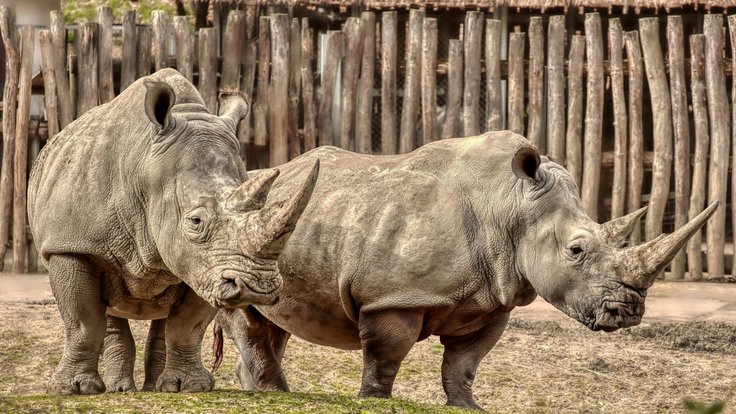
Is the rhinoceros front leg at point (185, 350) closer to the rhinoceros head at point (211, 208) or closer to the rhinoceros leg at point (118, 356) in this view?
the rhinoceros leg at point (118, 356)

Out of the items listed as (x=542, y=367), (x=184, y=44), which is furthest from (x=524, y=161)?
(x=184, y=44)

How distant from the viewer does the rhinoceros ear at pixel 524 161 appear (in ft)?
22.1

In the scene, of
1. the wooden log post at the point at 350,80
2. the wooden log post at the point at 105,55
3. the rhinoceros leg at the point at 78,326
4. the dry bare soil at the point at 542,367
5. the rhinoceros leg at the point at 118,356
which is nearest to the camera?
the rhinoceros leg at the point at 78,326

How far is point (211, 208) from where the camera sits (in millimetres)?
5594

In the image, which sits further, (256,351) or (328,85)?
(328,85)

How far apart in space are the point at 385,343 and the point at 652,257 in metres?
1.35

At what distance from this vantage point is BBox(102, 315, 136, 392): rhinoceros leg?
637cm

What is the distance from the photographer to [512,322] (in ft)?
34.8

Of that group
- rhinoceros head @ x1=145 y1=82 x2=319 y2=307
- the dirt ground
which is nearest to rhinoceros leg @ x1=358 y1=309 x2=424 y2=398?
rhinoceros head @ x1=145 y1=82 x2=319 y2=307

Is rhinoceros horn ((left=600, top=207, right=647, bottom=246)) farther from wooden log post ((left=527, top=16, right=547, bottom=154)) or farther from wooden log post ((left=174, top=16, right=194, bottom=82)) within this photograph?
wooden log post ((left=174, top=16, right=194, bottom=82))

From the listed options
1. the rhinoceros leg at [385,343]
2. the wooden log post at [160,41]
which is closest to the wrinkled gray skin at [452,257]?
the rhinoceros leg at [385,343]

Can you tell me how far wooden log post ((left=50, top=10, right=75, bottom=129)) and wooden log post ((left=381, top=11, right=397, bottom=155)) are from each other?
10.4 ft

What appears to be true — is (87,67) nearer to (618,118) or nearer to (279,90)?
(279,90)

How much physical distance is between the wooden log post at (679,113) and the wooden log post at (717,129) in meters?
0.26
